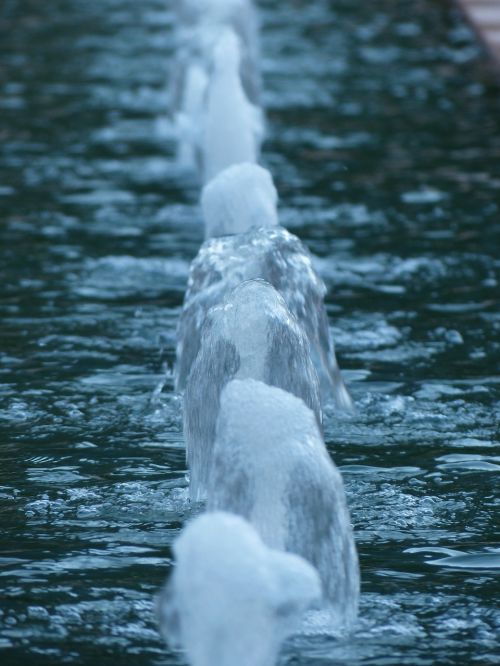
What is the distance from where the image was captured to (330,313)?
9242 mm

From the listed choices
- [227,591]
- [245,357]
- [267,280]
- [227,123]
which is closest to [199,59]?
[227,123]

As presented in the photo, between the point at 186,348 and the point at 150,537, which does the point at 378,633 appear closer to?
the point at 150,537

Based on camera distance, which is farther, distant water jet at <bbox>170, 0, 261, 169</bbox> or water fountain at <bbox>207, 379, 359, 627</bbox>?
distant water jet at <bbox>170, 0, 261, 169</bbox>

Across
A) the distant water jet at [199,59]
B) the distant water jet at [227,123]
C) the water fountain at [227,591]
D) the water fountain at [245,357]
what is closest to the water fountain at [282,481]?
the water fountain at [227,591]

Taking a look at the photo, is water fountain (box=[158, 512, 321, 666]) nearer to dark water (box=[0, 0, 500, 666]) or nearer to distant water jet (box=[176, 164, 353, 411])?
dark water (box=[0, 0, 500, 666])

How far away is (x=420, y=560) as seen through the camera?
5.90 meters

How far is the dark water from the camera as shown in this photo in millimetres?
5590

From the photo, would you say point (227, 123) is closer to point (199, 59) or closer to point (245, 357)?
point (199, 59)

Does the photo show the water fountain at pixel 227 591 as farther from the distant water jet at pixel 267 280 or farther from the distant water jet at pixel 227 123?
the distant water jet at pixel 227 123

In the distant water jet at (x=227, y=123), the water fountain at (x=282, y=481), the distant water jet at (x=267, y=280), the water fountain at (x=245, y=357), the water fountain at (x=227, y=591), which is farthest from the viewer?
the distant water jet at (x=227, y=123)

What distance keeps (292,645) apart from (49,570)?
1.12m

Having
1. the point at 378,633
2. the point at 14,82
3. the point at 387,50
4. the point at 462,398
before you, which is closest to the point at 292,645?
the point at 378,633

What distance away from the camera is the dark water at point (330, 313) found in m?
5.59

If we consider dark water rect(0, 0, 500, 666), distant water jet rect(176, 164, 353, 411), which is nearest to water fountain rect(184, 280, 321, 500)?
dark water rect(0, 0, 500, 666)
